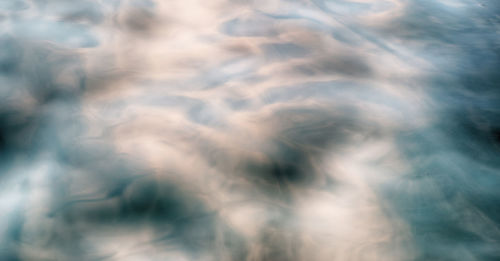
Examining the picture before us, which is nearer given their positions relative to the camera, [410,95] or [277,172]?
[277,172]

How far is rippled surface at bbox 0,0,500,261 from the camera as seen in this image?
77 cm

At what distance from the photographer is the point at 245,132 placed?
95 cm

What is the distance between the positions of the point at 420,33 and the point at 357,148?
58 centimetres

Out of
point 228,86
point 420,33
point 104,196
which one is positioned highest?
point 420,33

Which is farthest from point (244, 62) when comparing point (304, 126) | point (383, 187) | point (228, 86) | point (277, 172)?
point (383, 187)

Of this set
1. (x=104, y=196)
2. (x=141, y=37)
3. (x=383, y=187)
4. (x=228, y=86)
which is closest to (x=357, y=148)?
(x=383, y=187)

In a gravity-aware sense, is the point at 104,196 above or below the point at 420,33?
below

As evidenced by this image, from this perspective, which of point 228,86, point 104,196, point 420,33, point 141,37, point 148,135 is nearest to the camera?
point 104,196

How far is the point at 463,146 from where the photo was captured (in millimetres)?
954

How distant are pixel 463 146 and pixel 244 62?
1.86ft

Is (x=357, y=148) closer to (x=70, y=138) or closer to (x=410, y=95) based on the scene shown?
(x=410, y=95)

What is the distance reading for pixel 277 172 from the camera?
0.87m

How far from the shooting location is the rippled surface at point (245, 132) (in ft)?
2.51

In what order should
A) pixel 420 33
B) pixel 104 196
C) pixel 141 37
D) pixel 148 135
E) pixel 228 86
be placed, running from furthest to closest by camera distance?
1. pixel 420 33
2. pixel 141 37
3. pixel 228 86
4. pixel 148 135
5. pixel 104 196
